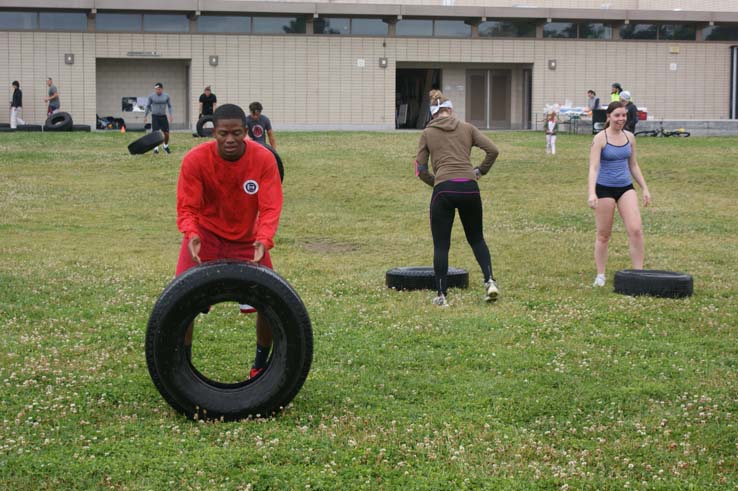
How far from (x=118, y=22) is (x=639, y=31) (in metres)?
20.4

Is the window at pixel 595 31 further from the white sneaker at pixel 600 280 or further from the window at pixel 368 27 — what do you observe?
the white sneaker at pixel 600 280

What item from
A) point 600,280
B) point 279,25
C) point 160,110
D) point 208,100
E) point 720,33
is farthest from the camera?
point 720,33

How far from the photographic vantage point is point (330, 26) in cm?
3728

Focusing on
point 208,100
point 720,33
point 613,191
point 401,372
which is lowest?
point 401,372

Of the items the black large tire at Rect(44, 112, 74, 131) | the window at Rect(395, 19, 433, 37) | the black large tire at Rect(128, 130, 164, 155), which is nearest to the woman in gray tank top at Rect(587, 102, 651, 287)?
the black large tire at Rect(128, 130, 164, 155)

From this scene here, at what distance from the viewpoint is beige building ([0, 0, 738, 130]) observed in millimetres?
35219

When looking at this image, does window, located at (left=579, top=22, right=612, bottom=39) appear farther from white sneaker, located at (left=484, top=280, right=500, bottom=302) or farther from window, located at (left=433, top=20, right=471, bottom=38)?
white sneaker, located at (left=484, top=280, right=500, bottom=302)

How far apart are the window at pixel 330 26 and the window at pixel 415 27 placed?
2.16m

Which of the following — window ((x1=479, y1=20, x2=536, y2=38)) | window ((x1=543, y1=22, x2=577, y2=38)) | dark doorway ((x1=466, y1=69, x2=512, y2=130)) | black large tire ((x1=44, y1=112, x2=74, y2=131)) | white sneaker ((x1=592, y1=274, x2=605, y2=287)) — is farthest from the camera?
dark doorway ((x1=466, y1=69, x2=512, y2=130))

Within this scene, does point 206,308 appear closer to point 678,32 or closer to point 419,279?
point 419,279

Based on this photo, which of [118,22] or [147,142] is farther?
[118,22]

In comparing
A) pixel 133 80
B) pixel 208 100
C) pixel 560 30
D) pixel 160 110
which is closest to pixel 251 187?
pixel 160 110

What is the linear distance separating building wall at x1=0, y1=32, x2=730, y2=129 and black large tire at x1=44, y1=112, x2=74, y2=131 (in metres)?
3.96

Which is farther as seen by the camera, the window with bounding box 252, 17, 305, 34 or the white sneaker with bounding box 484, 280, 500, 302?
the window with bounding box 252, 17, 305, 34
